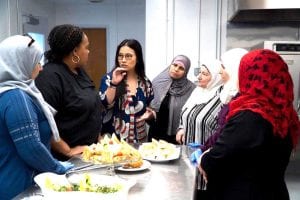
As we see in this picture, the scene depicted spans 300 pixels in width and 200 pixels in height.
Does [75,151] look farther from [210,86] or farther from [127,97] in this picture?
[210,86]

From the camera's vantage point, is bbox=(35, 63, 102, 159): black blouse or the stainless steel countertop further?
bbox=(35, 63, 102, 159): black blouse

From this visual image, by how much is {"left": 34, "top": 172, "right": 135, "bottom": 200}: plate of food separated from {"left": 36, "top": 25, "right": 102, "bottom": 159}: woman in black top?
48 centimetres

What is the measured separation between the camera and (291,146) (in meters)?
1.38

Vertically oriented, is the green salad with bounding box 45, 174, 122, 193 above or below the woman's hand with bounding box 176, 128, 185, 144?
above

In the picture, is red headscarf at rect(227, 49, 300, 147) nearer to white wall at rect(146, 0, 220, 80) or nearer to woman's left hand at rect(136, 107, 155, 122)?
woman's left hand at rect(136, 107, 155, 122)

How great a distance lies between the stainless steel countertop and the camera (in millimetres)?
1179

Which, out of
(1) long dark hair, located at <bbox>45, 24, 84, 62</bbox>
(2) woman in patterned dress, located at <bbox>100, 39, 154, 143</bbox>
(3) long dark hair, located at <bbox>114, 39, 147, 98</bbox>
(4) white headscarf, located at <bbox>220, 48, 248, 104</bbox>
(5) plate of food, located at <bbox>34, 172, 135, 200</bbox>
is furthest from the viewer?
(3) long dark hair, located at <bbox>114, 39, 147, 98</bbox>

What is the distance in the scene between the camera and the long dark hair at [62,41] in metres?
1.71

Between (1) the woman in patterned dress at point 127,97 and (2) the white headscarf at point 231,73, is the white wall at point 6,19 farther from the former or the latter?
(2) the white headscarf at point 231,73

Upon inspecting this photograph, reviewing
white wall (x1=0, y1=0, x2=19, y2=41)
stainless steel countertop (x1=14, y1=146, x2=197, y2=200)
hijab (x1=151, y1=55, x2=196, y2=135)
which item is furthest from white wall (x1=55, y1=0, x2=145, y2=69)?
stainless steel countertop (x1=14, y1=146, x2=197, y2=200)

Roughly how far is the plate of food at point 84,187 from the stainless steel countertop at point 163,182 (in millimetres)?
68

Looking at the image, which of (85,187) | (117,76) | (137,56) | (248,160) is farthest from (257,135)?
(137,56)

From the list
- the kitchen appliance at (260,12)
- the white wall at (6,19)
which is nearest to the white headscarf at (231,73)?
the kitchen appliance at (260,12)

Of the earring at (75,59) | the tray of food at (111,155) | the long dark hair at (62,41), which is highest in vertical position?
the long dark hair at (62,41)
